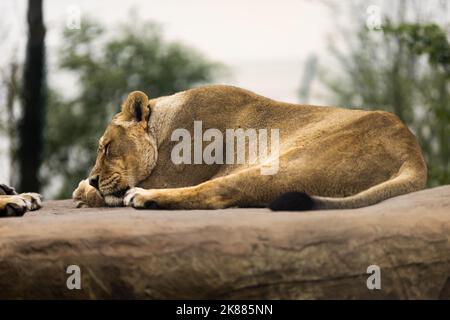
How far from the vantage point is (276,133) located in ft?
18.1

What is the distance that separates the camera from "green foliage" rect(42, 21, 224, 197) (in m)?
15.4

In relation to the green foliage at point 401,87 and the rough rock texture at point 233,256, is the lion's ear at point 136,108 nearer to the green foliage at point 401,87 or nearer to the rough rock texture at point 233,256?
the rough rock texture at point 233,256

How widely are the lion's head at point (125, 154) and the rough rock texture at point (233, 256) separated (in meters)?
1.31

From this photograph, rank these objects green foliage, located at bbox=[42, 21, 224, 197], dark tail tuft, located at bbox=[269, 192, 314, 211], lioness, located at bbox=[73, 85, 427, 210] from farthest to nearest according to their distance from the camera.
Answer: green foliage, located at bbox=[42, 21, 224, 197]
lioness, located at bbox=[73, 85, 427, 210]
dark tail tuft, located at bbox=[269, 192, 314, 211]

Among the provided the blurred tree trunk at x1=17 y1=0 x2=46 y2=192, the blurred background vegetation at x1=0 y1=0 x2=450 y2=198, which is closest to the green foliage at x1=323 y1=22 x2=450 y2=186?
the blurred background vegetation at x1=0 y1=0 x2=450 y2=198

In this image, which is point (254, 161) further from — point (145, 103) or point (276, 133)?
point (145, 103)

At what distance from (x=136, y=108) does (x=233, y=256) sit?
223 centimetres

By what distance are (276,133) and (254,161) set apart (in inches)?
10.3

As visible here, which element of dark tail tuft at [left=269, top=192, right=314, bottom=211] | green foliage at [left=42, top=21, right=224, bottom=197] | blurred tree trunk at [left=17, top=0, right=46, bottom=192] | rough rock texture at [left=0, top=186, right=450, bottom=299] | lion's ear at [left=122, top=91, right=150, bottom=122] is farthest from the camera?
green foliage at [left=42, top=21, right=224, bottom=197]

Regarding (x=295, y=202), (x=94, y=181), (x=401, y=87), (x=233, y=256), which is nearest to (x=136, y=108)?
(x=94, y=181)

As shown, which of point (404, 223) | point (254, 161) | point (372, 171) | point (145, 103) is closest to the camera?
point (404, 223)

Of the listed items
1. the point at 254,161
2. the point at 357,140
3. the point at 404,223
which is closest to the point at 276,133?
the point at 254,161

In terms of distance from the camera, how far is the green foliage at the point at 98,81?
50.4ft

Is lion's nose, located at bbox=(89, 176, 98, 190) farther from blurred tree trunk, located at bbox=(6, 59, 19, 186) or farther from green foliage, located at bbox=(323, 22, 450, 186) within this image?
green foliage, located at bbox=(323, 22, 450, 186)
